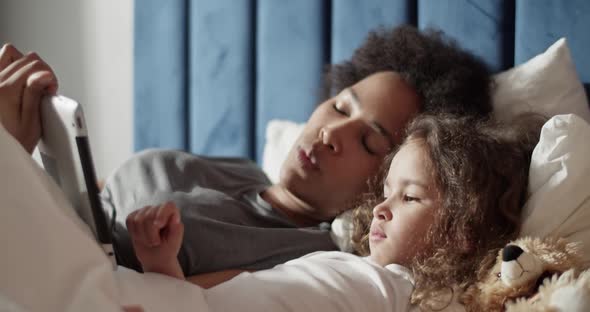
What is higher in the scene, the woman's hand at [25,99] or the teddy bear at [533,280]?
the woman's hand at [25,99]

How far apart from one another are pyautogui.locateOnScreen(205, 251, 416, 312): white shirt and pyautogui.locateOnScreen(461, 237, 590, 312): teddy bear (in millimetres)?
108

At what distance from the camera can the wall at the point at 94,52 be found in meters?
2.51

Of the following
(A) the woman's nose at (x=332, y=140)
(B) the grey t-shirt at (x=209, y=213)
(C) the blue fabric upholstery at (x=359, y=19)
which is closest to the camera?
(B) the grey t-shirt at (x=209, y=213)

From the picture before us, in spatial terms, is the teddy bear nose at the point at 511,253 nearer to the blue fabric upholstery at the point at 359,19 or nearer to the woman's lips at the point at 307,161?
the woman's lips at the point at 307,161

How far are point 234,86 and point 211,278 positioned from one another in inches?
34.8

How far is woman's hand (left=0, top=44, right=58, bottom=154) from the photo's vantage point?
3.43 ft

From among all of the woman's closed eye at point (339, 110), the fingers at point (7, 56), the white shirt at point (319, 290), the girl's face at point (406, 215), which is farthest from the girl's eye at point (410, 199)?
the fingers at point (7, 56)

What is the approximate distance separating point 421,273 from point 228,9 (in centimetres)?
115

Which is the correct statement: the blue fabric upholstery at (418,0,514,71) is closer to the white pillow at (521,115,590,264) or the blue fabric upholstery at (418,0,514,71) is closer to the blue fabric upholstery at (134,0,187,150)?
the white pillow at (521,115,590,264)

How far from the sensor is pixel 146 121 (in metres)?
2.17

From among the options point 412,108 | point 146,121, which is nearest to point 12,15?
point 146,121

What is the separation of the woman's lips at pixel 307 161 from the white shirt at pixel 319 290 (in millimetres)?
335

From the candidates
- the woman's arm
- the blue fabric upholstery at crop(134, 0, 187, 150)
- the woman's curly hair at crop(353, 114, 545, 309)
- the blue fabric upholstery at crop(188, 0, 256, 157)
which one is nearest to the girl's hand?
the woman's arm

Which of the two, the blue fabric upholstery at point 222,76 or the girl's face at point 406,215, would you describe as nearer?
the girl's face at point 406,215
